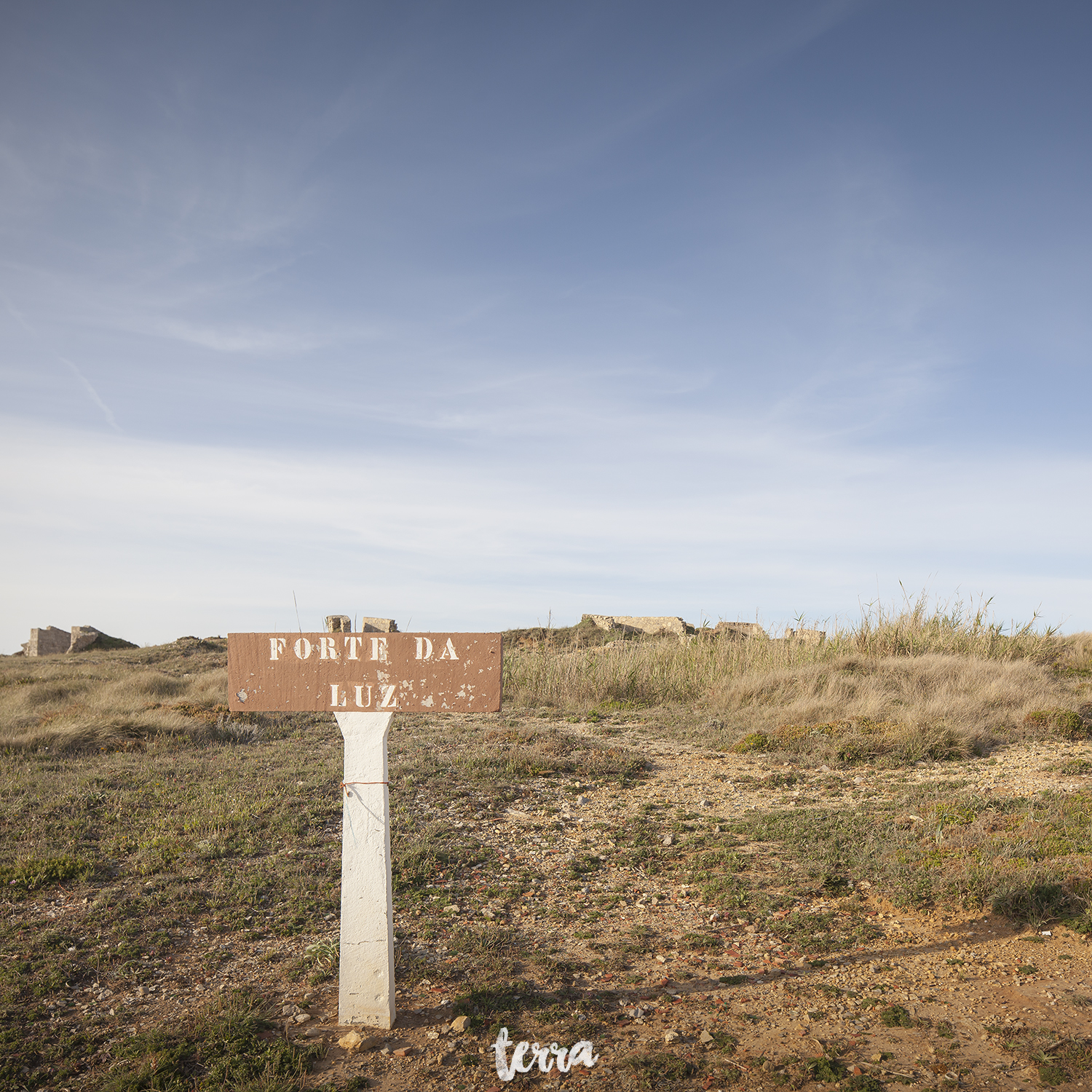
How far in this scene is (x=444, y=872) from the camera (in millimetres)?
5668

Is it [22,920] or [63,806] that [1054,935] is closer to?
[22,920]

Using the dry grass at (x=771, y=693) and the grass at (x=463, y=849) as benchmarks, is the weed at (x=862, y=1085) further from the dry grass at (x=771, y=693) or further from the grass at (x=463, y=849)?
the dry grass at (x=771, y=693)

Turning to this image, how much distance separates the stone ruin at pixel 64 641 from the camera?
30891mm

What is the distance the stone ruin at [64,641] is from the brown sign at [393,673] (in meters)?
32.4

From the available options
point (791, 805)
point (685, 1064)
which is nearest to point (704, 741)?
point (791, 805)

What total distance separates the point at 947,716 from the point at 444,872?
7.13 meters

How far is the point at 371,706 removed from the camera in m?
3.64

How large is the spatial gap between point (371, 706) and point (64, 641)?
3413 centimetres

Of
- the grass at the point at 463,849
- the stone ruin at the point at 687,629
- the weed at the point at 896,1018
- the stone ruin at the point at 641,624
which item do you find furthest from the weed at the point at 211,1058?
the stone ruin at the point at 641,624

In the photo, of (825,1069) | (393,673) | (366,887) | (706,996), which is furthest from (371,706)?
→ (825,1069)

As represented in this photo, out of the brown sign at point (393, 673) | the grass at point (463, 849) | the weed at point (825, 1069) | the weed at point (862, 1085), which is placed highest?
the brown sign at point (393, 673)

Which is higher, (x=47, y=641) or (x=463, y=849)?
(x=47, y=641)

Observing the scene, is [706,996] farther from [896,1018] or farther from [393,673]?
[393,673]

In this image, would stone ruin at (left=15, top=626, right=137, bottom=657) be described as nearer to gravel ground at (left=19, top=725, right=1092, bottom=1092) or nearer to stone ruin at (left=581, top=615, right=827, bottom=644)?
stone ruin at (left=581, top=615, right=827, bottom=644)
